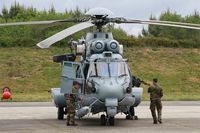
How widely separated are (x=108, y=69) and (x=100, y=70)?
10.5 inches

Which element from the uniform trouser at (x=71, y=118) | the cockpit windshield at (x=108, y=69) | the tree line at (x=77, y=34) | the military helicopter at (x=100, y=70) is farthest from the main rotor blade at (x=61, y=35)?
the tree line at (x=77, y=34)

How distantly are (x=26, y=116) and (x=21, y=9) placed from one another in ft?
226

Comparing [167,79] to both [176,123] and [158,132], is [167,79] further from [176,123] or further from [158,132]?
[158,132]

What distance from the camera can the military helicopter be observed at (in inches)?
691

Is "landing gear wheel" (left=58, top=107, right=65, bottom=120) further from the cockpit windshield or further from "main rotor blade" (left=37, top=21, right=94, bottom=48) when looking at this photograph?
"main rotor blade" (left=37, top=21, right=94, bottom=48)

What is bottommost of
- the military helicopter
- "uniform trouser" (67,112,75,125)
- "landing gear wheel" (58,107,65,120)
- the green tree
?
"landing gear wheel" (58,107,65,120)

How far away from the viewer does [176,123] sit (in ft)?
62.4

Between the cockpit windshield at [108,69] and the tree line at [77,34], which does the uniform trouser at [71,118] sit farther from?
the tree line at [77,34]

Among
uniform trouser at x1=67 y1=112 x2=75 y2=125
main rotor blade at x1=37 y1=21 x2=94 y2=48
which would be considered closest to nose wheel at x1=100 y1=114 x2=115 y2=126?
uniform trouser at x1=67 y1=112 x2=75 y2=125

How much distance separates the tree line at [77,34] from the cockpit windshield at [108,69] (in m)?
33.7

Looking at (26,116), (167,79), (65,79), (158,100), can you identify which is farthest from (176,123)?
(167,79)

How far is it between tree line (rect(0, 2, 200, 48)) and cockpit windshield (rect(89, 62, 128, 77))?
3368 centimetres

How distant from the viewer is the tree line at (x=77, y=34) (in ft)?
197

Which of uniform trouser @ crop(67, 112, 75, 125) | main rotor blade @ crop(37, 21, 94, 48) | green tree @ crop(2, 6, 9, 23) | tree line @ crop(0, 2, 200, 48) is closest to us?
main rotor blade @ crop(37, 21, 94, 48)
